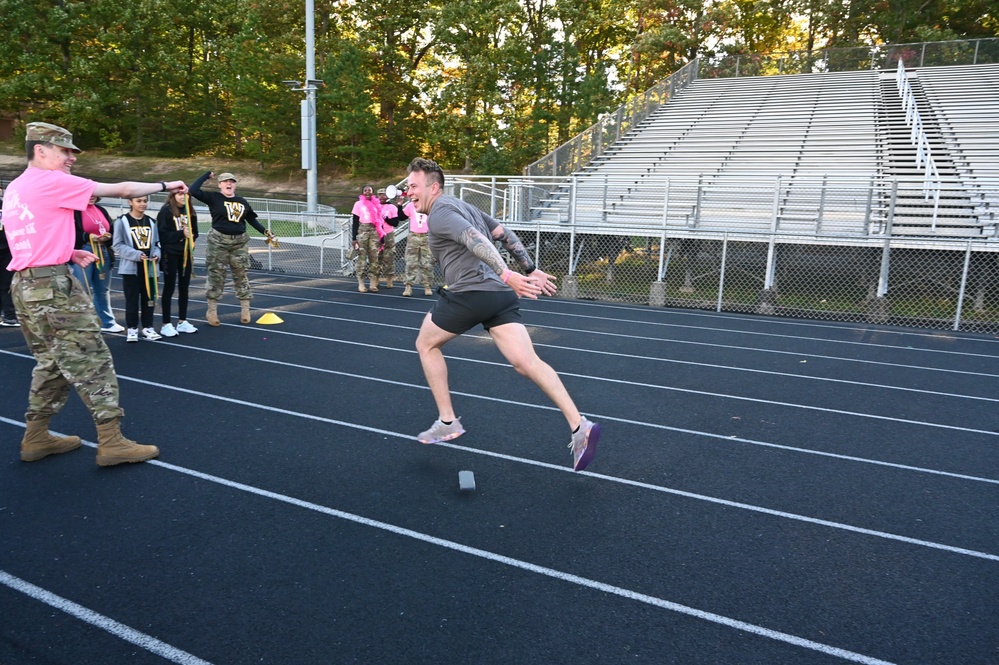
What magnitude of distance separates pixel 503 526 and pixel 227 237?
291 inches

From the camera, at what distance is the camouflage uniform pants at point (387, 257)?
593 inches

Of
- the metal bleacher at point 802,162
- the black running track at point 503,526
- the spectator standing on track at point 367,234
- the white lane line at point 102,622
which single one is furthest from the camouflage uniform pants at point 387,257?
the white lane line at point 102,622

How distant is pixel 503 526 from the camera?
13.6ft

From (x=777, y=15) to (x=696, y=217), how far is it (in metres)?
29.4

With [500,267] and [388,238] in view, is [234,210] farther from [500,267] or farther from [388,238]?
[500,267]

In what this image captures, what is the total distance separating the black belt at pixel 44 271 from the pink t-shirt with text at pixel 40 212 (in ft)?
0.09

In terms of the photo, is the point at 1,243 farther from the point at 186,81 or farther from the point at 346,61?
the point at 186,81

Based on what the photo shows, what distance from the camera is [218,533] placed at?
4012mm

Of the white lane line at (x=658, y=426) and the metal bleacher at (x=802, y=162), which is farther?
the metal bleacher at (x=802, y=162)

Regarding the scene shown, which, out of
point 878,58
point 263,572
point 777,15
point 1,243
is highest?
point 777,15

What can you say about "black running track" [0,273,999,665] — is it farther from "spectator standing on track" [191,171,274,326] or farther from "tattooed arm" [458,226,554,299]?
"spectator standing on track" [191,171,274,326]

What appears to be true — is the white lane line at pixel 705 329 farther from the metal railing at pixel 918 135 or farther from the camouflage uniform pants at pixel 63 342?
the camouflage uniform pants at pixel 63 342

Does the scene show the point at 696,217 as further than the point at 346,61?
No

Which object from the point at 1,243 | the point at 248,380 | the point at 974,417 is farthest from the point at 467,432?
the point at 1,243
